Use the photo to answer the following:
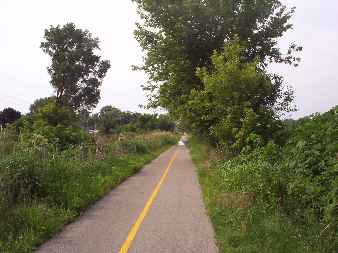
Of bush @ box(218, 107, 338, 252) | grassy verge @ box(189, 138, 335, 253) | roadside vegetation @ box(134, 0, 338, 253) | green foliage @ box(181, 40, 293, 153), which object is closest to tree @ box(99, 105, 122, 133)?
roadside vegetation @ box(134, 0, 338, 253)

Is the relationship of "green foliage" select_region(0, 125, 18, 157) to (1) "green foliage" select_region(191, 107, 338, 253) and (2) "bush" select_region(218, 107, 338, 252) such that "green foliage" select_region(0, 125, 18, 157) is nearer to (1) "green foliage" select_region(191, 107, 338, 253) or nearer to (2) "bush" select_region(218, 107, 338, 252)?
(1) "green foliage" select_region(191, 107, 338, 253)

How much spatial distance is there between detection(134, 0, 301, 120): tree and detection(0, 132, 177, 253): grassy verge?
1230cm

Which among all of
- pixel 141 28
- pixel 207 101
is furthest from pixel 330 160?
pixel 141 28

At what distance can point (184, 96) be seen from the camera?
2845 cm

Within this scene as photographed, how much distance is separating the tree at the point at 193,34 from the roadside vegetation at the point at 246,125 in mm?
58

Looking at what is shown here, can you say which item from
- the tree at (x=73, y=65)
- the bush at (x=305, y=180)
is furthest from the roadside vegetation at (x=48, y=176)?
the tree at (x=73, y=65)

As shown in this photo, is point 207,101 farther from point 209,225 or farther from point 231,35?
point 209,225

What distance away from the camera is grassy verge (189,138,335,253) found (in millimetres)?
8227

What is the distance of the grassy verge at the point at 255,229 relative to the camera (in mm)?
8227

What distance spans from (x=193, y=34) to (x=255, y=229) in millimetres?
19926

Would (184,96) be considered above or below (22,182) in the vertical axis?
above

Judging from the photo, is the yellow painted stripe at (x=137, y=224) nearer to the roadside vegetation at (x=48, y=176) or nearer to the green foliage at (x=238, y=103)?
the roadside vegetation at (x=48, y=176)

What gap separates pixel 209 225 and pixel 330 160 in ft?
9.68

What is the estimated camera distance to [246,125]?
1981cm
